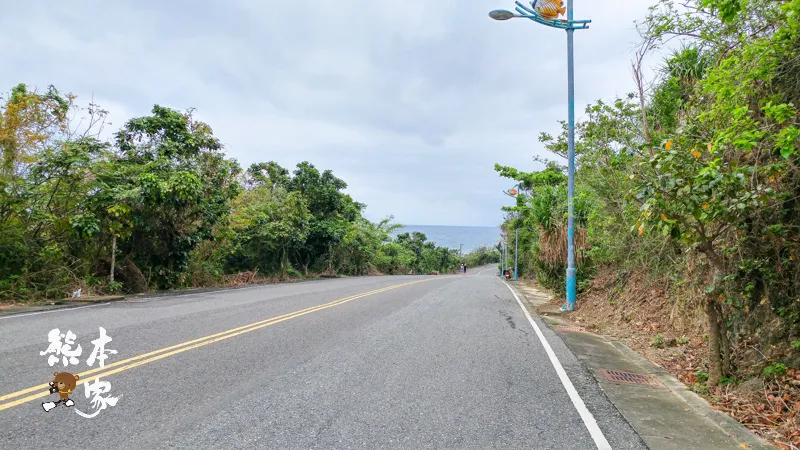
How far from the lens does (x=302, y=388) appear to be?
4.88 metres

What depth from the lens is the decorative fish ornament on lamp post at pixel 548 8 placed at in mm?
11922

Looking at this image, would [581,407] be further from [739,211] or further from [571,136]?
[571,136]

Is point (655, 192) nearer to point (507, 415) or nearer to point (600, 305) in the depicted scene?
point (507, 415)

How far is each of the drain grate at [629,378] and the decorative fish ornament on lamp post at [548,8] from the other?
942cm

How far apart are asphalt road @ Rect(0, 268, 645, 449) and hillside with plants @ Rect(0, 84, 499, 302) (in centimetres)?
412

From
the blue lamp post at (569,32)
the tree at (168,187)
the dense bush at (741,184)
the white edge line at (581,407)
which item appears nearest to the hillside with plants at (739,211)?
the dense bush at (741,184)

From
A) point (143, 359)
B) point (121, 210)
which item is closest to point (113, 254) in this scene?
point (121, 210)

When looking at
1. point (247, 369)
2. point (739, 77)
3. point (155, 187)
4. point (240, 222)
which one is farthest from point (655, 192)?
point (240, 222)

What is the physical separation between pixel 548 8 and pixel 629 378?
9.83m

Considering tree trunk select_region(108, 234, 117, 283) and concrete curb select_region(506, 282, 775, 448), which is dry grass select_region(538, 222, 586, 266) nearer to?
concrete curb select_region(506, 282, 775, 448)

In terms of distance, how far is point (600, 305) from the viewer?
12438 mm

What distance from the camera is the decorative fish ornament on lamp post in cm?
1192

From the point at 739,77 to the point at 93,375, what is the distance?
8303 mm

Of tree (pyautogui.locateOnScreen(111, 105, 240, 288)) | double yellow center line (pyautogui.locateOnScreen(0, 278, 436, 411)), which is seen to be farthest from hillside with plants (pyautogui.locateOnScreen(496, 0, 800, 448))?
tree (pyautogui.locateOnScreen(111, 105, 240, 288))
